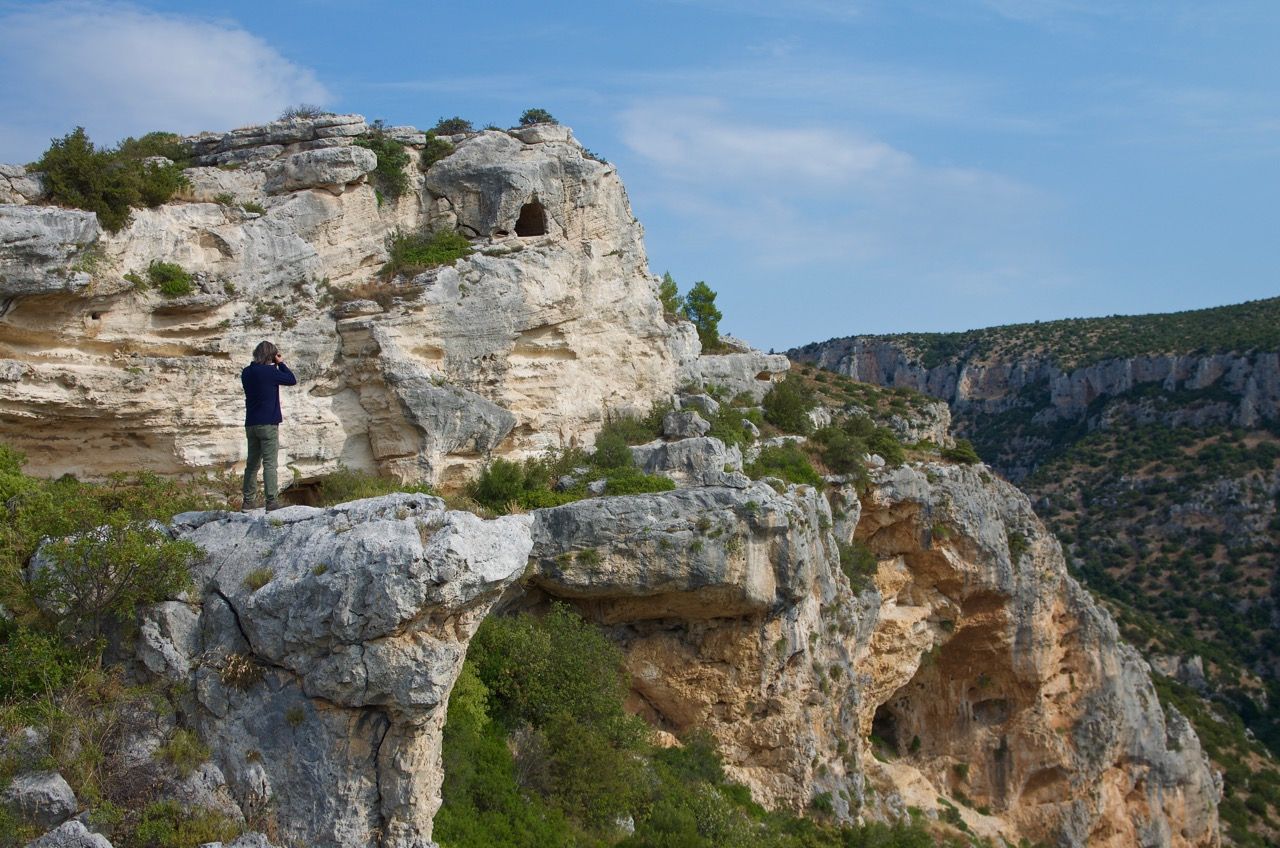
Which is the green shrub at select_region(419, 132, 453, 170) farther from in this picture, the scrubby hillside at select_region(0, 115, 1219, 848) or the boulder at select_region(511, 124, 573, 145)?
the boulder at select_region(511, 124, 573, 145)

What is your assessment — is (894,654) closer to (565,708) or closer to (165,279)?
(565,708)

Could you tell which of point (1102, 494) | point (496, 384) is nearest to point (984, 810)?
point (496, 384)

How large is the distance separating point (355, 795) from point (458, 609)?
7.14 feet

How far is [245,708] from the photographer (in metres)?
11.0

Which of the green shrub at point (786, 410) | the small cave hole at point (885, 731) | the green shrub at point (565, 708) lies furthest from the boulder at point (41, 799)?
the small cave hole at point (885, 731)

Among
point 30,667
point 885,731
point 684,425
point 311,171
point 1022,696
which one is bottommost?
point 885,731

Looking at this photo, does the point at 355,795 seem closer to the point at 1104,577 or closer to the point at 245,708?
the point at 245,708

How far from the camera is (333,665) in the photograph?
10875 millimetres

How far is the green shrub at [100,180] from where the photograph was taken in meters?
16.1

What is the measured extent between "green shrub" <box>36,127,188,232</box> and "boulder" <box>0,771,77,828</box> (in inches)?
371

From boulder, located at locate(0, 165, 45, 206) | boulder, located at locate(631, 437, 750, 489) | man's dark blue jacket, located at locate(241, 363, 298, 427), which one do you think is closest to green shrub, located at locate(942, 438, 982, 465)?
boulder, located at locate(631, 437, 750, 489)

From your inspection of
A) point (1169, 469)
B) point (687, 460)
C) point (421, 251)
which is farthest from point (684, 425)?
point (1169, 469)

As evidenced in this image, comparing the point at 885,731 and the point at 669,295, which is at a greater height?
the point at 669,295

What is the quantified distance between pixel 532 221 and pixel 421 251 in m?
3.08
